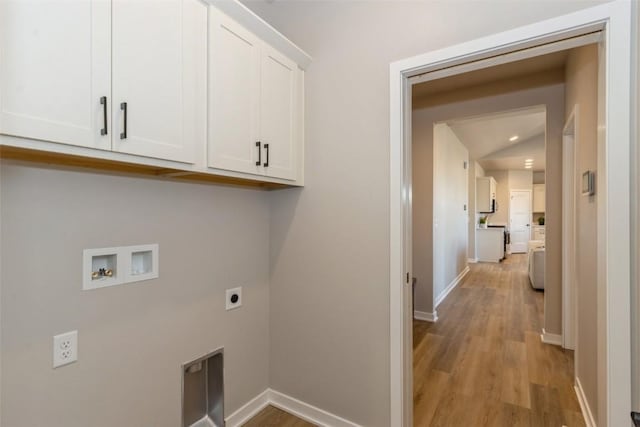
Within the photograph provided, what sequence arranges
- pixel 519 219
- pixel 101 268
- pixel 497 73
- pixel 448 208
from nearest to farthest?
pixel 101 268
pixel 497 73
pixel 448 208
pixel 519 219

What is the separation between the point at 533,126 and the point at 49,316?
7428 mm

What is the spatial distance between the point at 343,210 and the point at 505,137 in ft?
20.9

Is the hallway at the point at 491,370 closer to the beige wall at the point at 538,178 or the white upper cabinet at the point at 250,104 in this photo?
the white upper cabinet at the point at 250,104

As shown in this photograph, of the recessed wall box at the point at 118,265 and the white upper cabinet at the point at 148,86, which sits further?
the recessed wall box at the point at 118,265

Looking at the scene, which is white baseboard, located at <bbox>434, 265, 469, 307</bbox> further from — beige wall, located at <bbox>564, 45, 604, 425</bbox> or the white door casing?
beige wall, located at <bbox>564, 45, 604, 425</bbox>

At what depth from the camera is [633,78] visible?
1.20 metres

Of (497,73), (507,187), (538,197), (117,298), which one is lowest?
(117,298)

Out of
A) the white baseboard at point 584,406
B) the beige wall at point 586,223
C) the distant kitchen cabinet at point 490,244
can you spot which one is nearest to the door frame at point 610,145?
the beige wall at point 586,223

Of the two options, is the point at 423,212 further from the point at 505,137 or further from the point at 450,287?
the point at 505,137

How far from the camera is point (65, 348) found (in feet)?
4.05

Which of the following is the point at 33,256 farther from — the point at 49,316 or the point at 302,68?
the point at 302,68

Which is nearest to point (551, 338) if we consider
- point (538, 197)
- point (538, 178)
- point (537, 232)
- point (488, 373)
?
point (488, 373)

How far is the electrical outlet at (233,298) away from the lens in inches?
76.2

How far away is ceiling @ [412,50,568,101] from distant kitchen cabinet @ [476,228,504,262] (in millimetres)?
5850
